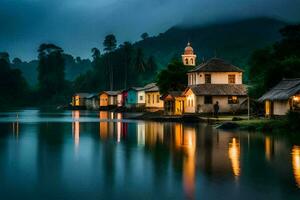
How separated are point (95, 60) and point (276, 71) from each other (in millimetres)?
135412

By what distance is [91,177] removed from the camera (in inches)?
807

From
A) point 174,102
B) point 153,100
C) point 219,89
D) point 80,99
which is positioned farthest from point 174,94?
point 80,99

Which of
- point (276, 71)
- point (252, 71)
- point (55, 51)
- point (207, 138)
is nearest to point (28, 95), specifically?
point (55, 51)

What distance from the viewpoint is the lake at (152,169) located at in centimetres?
1758

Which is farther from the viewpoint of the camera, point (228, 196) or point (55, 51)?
point (55, 51)

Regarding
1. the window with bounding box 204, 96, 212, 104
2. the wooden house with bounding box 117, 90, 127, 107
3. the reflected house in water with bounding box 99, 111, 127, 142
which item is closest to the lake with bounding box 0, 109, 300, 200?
the reflected house in water with bounding box 99, 111, 127, 142

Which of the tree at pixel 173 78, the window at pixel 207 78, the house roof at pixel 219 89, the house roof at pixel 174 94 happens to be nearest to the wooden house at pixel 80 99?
the tree at pixel 173 78

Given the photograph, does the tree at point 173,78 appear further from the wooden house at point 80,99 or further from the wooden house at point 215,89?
the wooden house at point 80,99

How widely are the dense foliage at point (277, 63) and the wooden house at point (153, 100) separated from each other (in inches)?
838

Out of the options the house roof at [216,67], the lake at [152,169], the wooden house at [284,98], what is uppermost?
the house roof at [216,67]

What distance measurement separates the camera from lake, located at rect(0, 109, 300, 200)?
17.6 m

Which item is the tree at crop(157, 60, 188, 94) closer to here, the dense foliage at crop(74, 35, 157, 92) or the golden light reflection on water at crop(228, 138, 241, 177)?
the golden light reflection on water at crop(228, 138, 241, 177)

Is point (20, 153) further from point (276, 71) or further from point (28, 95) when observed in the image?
point (28, 95)

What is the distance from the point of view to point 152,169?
22547 mm
